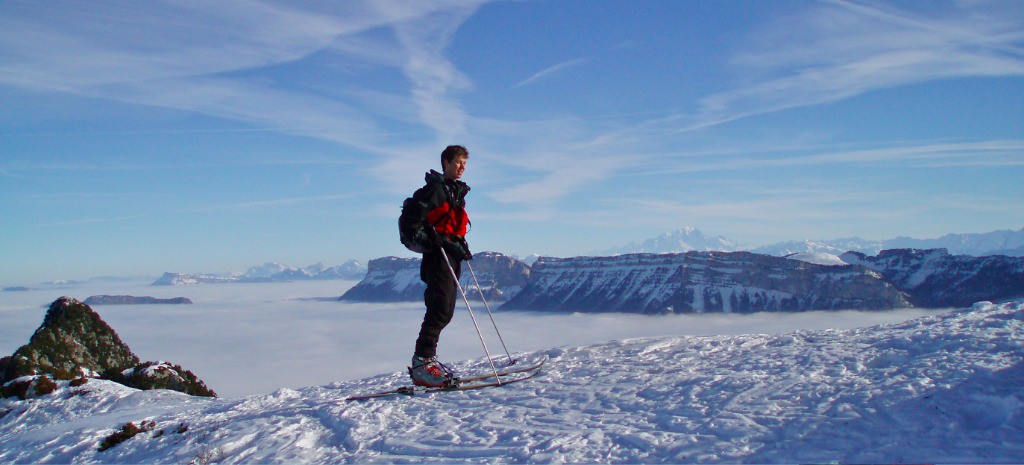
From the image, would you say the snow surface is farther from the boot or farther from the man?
the man

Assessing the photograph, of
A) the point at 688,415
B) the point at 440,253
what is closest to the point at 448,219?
the point at 440,253

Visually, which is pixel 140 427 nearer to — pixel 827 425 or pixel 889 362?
pixel 827 425

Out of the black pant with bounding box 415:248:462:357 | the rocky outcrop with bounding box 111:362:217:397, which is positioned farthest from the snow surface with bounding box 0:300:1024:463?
the rocky outcrop with bounding box 111:362:217:397

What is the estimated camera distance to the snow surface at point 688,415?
6266 mm

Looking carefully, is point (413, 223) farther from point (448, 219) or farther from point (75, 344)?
point (75, 344)

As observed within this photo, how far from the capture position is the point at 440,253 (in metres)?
10.3

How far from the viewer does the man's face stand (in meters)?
10.4

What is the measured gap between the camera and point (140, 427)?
34.3 feet

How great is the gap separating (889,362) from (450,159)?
7533 mm

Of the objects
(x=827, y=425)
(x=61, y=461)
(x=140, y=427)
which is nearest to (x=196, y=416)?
(x=140, y=427)

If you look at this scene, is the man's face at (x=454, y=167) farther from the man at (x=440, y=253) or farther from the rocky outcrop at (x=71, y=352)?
the rocky outcrop at (x=71, y=352)

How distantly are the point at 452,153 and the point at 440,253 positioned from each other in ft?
5.65

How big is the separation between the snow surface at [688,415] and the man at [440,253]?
71 cm

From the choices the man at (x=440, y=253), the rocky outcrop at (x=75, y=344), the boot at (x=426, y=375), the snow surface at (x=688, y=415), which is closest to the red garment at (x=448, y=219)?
the man at (x=440, y=253)
